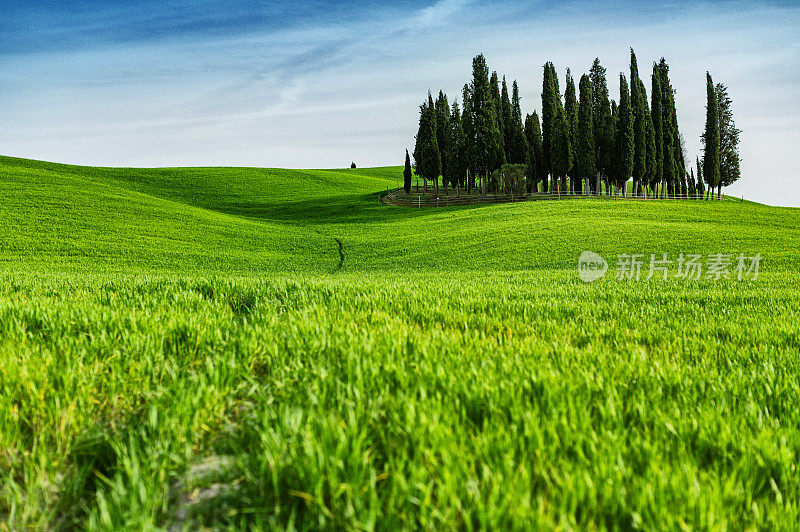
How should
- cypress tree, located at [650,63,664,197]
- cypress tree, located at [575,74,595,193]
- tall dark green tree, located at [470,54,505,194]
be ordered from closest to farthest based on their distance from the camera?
cypress tree, located at [575,74,595,193]
tall dark green tree, located at [470,54,505,194]
cypress tree, located at [650,63,664,197]

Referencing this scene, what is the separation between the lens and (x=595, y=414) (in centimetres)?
210

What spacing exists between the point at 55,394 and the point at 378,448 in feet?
4.97

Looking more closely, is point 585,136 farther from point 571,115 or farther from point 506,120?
point 506,120

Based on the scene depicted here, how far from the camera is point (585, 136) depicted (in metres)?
60.5

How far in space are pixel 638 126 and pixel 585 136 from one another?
7.85 meters

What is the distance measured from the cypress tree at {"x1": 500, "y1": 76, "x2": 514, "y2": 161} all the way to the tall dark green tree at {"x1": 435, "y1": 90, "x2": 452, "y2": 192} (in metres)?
8.23

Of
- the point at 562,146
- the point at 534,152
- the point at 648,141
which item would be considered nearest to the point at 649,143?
the point at 648,141

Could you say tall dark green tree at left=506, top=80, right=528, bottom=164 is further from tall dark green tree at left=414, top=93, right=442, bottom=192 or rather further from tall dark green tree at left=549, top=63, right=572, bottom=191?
tall dark green tree at left=414, top=93, right=442, bottom=192

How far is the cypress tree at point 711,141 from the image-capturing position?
217 ft

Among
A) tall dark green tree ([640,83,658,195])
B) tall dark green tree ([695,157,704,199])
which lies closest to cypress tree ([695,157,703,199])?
tall dark green tree ([695,157,704,199])

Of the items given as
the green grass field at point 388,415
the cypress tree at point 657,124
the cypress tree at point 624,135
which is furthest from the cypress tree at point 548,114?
the green grass field at point 388,415

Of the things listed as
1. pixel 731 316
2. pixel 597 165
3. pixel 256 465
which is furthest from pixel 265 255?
pixel 597 165

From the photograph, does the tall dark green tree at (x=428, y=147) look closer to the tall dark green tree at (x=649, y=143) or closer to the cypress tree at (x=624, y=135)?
the cypress tree at (x=624, y=135)

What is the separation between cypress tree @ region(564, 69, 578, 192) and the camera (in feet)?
205
